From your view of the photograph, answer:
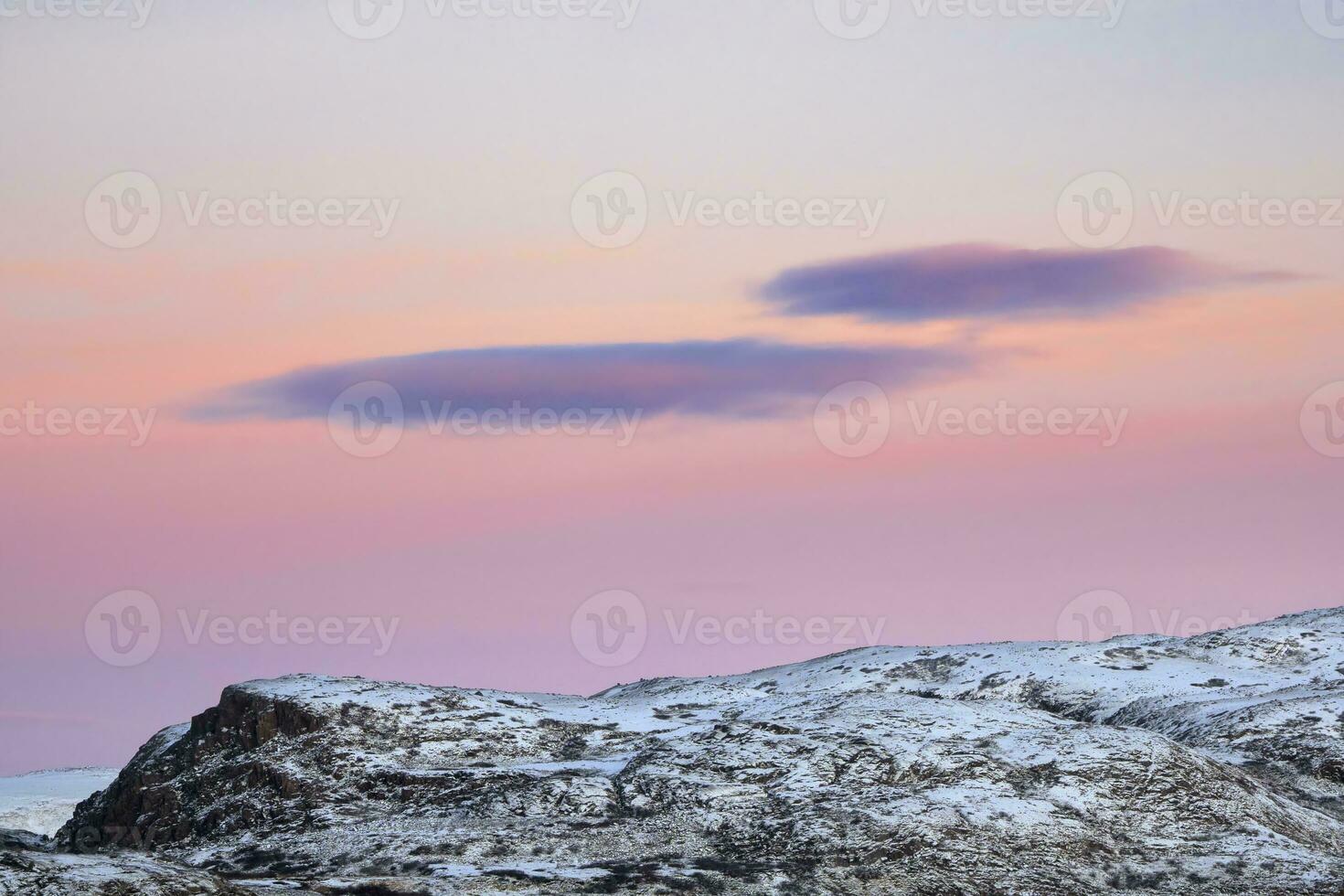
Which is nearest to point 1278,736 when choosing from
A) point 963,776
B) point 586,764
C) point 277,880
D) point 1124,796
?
point 1124,796

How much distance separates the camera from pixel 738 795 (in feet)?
123

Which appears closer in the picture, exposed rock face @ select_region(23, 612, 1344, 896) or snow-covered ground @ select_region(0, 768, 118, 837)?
exposed rock face @ select_region(23, 612, 1344, 896)

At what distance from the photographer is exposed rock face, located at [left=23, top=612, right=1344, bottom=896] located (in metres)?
33.7

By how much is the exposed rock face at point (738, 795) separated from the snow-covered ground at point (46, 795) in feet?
61.8

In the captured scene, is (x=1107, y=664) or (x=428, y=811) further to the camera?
(x=1107, y=664)

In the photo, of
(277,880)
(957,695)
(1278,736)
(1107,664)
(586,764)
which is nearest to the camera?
(277,880)

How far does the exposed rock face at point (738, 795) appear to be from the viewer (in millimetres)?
33656

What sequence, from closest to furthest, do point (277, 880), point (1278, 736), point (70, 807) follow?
point (277, 880)
point (1278, 736)
point (70, 807)

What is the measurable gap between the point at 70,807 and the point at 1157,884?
50.8 meters

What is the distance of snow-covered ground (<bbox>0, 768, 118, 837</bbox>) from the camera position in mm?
62938

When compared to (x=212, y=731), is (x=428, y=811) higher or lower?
lower

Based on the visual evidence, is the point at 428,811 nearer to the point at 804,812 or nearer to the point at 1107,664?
the point at 804,812

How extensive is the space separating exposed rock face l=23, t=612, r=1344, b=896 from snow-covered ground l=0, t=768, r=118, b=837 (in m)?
18.8

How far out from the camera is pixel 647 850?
3450 centimetres
